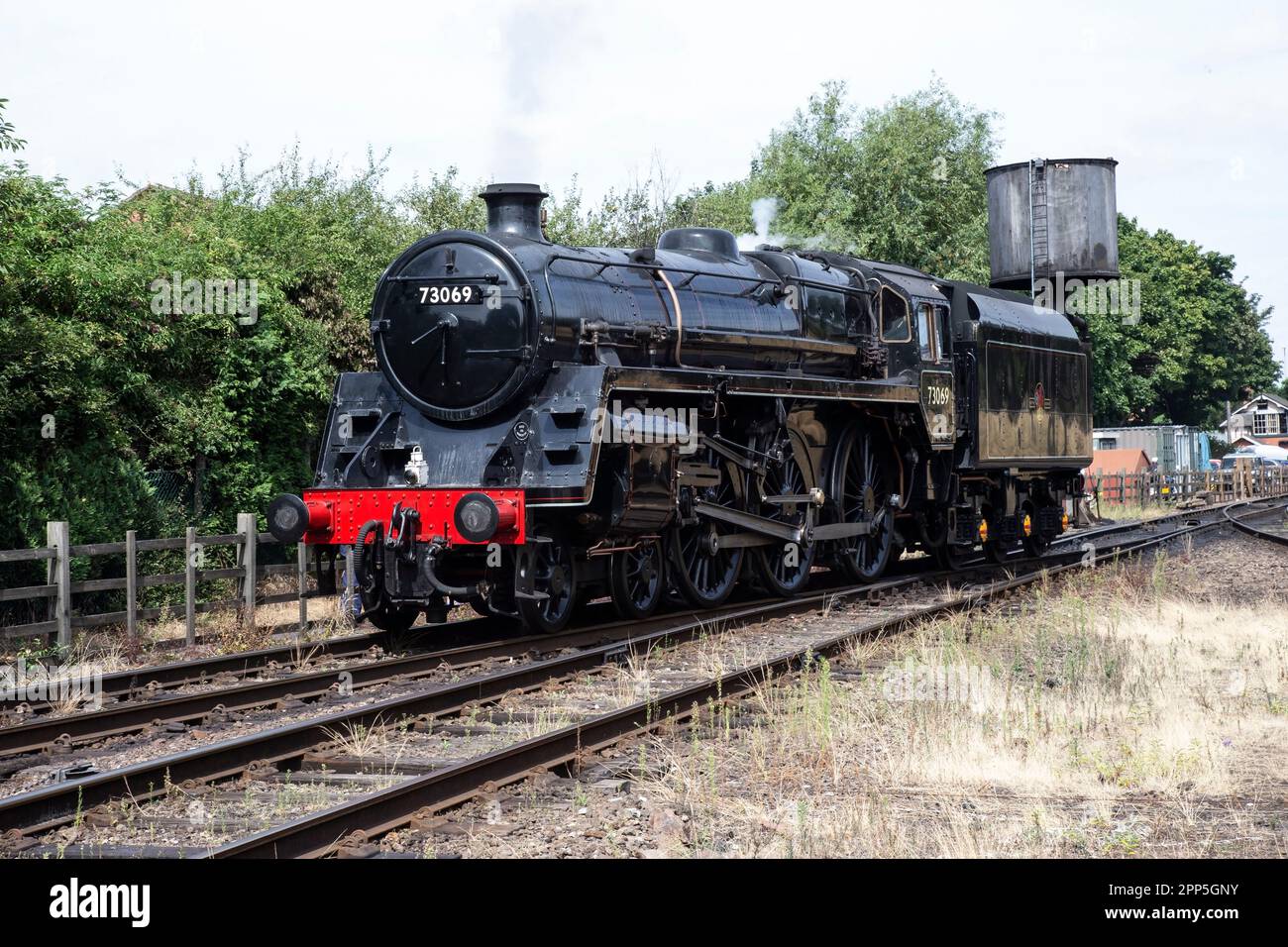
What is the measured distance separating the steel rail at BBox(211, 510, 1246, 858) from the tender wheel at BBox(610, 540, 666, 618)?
7.42 feet

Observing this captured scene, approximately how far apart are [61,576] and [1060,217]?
20.9 m

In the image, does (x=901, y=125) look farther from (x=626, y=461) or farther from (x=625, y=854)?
(x=625, y=854)

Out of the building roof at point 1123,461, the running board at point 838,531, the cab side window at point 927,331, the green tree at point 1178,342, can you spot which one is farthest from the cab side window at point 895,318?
the green tree at point 1178,342

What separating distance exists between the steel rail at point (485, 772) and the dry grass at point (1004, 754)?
0.26m

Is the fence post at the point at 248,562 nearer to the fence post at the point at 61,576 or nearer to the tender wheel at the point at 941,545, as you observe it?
the fence post at the point at 61,576

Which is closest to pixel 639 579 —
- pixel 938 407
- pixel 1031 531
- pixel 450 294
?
pixel 450 294

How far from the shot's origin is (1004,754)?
6.54m

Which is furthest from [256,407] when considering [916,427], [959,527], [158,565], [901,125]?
[901,125]

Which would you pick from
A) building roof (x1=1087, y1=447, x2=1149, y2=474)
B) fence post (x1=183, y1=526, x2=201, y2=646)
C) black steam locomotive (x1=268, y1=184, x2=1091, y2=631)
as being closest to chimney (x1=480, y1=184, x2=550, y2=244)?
black steam locomotive (x1=268, y1=184, x2=1091, y2=631)

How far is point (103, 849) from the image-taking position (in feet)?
16.6

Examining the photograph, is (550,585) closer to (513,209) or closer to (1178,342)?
(513,209)

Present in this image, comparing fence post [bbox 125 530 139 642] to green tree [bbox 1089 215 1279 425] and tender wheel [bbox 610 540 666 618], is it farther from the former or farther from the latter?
green tree [bbox 1089 215 1279 425]

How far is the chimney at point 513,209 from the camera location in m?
11.3

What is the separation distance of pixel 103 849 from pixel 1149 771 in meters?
4.76
